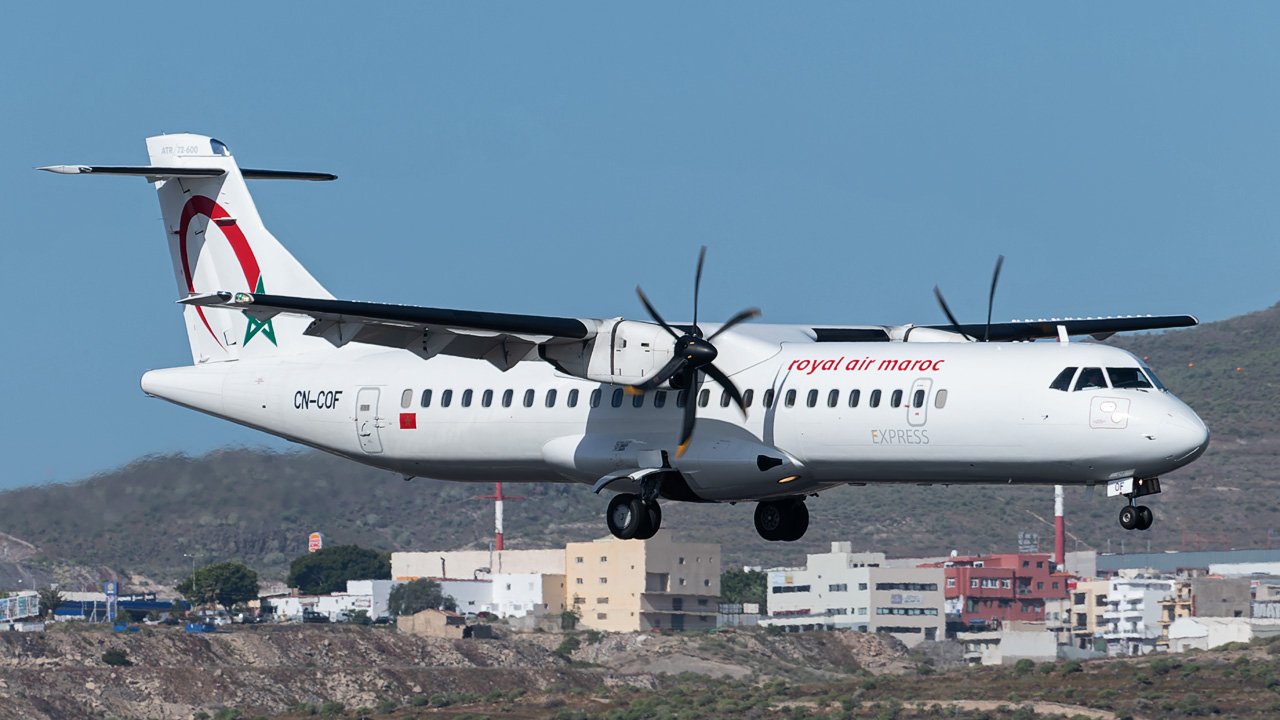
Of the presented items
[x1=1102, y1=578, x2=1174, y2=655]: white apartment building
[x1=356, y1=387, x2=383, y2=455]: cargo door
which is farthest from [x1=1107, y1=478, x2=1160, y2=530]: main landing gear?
[x1=1102, y1=578, x2=1174, y2=655]: white apartment building

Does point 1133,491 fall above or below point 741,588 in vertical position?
above

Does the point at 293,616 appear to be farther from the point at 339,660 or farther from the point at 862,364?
the point at 862,364

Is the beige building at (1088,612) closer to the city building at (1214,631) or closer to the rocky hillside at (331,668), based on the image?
the city building at (1214,631)

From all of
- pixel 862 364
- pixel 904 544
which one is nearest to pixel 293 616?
pixel 904 544

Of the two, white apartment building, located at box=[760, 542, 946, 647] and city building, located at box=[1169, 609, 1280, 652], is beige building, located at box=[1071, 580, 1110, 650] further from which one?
city building, located at box=[1169, 609, 1280, 652]

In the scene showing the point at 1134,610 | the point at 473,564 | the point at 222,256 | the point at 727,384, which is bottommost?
the point at 1134,610

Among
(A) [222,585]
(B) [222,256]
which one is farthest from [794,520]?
(A) [222,585]

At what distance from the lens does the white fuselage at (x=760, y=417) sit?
25.9 m

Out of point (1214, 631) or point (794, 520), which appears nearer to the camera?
point (794, 520)

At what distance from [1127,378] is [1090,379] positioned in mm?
553

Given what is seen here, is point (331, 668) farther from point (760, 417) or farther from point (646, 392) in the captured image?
point (760, 417)

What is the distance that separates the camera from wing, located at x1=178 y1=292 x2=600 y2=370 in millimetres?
26750

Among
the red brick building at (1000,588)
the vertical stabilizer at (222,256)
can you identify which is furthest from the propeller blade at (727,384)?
the red brick building at (1000,588)

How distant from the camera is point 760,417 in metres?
28.6
